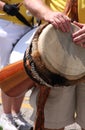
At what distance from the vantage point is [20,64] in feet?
8.57

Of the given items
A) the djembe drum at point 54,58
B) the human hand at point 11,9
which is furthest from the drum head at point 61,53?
the human hand at point 11,9

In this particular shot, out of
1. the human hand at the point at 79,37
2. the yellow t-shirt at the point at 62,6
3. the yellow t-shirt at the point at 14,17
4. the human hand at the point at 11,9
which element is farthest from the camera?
the yellow t-shirt at the point at 14,17

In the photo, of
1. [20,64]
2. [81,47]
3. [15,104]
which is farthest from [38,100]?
[15,104]

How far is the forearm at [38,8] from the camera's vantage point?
2564 mm

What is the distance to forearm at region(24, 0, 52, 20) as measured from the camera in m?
2.56

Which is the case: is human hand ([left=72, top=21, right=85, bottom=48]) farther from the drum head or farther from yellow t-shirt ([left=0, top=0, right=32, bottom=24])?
yellow t-shirt ([left=0, top=0, right=32, bottom=24])

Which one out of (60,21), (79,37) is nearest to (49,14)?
(60,21)

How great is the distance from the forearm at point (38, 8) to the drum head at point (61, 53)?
0.44 feet

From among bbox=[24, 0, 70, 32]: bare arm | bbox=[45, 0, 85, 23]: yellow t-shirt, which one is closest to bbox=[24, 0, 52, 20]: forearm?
bbox=[24, 0, 70, 32]: bare arm

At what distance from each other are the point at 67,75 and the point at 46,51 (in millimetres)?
187

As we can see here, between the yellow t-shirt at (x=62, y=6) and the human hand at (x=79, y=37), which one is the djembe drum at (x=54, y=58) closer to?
the human hand at (x=79, y=37)

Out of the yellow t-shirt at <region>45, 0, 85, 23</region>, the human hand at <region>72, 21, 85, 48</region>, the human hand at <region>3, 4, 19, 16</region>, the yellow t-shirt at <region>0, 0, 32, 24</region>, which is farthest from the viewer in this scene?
the yellow t-shirt at <region>0, 0, 32, 24</region>

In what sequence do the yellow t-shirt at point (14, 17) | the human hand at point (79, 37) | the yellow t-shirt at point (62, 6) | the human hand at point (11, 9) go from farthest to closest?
the yellow t-shirt at point (14, 17) < the human hand at point (11, 9) < the yellow t-shirt at point (62, 6) < the human hand at point (79, 37)

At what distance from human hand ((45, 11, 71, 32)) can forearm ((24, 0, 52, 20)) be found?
0.09 m
